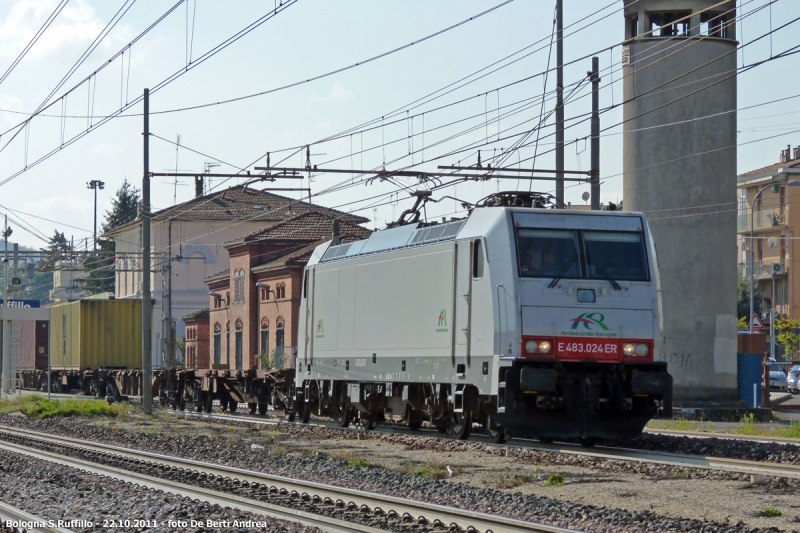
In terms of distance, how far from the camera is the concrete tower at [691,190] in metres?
28.3

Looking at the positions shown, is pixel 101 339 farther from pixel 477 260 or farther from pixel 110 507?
pixel 110 507

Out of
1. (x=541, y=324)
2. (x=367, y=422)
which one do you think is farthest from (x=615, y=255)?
(x=367, y=422)

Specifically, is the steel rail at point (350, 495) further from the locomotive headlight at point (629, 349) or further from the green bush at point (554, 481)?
the locomotive headlight at point (629, 349)

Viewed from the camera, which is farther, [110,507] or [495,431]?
[495,431]

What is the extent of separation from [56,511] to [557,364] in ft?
25.8

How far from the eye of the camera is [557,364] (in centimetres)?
1639

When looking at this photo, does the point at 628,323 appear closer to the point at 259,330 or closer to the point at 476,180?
the point at 476,180

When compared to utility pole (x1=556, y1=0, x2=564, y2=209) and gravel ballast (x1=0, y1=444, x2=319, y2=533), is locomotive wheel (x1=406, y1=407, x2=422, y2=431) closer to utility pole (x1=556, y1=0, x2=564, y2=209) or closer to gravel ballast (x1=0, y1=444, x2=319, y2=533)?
utility pole (x1=556, y1=0, x2=564, y2=209)

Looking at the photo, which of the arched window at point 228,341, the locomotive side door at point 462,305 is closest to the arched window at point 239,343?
the arched window at point 228,341

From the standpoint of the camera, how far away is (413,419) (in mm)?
21891

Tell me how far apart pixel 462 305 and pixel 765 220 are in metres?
58.5

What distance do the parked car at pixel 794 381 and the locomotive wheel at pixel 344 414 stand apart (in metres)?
35.0

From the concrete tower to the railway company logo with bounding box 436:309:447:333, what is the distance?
11586mm

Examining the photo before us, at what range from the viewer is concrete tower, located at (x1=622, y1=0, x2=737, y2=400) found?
2830 centimetres
